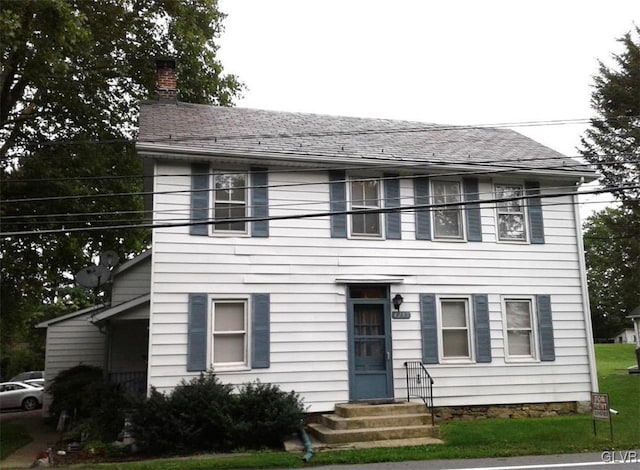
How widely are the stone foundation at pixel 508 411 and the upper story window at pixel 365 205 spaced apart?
4.11 m

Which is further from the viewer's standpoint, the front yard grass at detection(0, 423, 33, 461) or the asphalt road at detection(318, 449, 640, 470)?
the front yard grass at detection(0, 423, 33, 461)

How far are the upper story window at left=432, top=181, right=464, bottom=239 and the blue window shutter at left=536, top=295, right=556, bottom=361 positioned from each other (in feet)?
8.01

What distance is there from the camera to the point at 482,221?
12.9 meters

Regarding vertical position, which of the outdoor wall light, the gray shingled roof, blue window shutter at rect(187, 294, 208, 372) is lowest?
blue window shutter at rect(187, 294, 208, 372)

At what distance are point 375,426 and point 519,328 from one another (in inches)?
178

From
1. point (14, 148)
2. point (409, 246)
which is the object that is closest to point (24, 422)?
point (14, 148)

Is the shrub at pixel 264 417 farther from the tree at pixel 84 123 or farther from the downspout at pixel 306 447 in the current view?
the tree at pixel 84 123

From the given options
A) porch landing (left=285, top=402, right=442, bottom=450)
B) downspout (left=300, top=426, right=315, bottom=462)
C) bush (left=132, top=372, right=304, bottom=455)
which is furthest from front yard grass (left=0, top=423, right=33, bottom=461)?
porch landing (left=285, top=402, right=442, bottom=450)

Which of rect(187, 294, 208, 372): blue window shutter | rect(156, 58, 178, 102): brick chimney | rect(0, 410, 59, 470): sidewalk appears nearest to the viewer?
rect(0, 410, 59, 470): sidewalk

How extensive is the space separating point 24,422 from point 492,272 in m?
14.2

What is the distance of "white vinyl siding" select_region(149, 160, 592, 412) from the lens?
11.0m

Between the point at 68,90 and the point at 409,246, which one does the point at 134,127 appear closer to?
the point at 68,90

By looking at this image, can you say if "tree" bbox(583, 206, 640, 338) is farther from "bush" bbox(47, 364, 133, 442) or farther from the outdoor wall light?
"bush" bbox(47, 364, 133, 442)

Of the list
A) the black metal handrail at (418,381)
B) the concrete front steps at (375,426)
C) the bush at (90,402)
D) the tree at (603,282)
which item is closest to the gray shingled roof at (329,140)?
the black metal handrail at (418,381)
